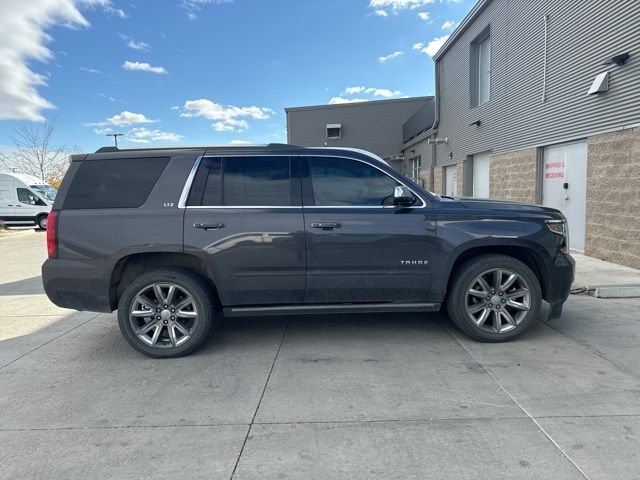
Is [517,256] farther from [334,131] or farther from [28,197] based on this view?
[334,131]

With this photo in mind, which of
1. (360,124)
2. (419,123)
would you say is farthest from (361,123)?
(419,123)

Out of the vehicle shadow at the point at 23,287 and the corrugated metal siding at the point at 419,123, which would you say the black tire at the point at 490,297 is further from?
the corrugated metal siding at the point at 419,123

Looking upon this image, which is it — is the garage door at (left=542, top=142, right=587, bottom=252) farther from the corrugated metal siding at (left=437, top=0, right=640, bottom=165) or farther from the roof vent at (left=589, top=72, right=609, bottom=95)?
the roof vent at (left=589, top=72, right=609, bottom=95)

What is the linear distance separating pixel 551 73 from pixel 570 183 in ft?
8.49

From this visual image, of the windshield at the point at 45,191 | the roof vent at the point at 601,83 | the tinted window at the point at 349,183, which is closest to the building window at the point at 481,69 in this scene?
the roof vent at the point at 601,83

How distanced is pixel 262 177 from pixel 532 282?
9.42 ft

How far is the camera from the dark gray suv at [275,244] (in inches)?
166

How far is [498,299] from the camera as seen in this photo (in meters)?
4.45

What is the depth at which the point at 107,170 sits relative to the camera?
4.36 metres

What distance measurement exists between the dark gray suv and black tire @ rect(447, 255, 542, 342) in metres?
0.01

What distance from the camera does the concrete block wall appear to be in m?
11.0

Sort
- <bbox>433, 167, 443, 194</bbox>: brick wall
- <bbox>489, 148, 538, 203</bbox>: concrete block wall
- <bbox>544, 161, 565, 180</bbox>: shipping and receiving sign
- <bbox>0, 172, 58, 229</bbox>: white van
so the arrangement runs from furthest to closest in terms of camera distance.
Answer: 1. <bbox>0, 172, 58, 229</bbox>: white van
2. <bbox>433, 167, 443, 194</bbox>: brick wall
3. <bbox>489, 148, 538, 203</bbox>: concrete block wall
4. <bbox>544, 161, 565, 180</bbox>: shipping and receiving sign

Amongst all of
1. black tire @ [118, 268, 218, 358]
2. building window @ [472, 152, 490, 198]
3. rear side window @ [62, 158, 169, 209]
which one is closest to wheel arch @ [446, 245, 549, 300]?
black tire @ [118, 268, 218, 358]

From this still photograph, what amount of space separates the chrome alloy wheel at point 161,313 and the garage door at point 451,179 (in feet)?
46.2
